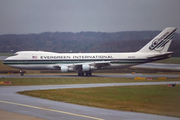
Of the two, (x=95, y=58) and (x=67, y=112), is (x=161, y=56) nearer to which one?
(x=95, y=58)

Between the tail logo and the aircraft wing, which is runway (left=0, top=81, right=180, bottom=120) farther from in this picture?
the tail logo

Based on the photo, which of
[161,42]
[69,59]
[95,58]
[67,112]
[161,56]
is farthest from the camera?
[69,59]

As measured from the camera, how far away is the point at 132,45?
248 feet

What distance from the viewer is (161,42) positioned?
45875 millimetres

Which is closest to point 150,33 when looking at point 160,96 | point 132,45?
point 132,45

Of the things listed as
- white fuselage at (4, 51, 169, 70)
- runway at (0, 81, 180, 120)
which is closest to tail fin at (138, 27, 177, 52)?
white fuselage at (4, 51, 169, 70)

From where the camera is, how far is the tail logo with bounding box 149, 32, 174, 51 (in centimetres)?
4569

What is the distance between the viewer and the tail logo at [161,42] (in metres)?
45.7

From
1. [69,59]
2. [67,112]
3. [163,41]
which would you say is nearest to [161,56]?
[163,41]

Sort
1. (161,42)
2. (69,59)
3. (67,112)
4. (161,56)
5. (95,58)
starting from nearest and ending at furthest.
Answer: (67,112)
(161,56)
(95,58)
(161,42)
(69,59)

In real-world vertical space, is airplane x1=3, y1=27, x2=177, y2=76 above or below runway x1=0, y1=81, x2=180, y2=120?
above

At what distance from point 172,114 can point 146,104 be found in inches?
135

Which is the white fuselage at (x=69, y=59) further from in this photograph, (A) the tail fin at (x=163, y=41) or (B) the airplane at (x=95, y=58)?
(A) the tail fin at (x=163, y=41)

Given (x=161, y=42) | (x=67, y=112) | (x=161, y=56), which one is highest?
(x=161, y=42)
